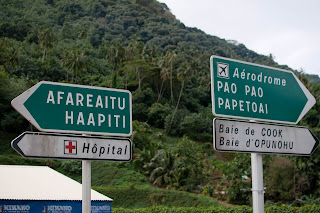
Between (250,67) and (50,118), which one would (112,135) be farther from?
(250,67)

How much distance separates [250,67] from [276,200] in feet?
102

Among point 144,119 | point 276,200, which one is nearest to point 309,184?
point 276,200

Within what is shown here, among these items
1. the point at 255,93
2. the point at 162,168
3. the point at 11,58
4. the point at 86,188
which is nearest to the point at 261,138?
the point at 255,93

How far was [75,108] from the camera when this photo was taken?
4422 mm

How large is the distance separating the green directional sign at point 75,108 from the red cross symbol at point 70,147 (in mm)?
117

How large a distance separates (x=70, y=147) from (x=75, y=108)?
39 centimetres

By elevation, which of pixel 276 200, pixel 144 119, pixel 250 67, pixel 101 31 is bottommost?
pixel 276 200

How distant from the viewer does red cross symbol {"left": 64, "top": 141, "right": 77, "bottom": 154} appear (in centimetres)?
429

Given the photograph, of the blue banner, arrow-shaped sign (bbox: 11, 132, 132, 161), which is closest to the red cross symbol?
arrow-shaped sign (bbox: 11, 132, 132, 161)

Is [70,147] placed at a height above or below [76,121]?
below

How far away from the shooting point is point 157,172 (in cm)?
3772

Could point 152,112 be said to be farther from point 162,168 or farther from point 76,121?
point 76,121

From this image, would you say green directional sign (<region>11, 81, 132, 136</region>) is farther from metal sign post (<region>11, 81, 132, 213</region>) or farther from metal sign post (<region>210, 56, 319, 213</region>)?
metal sign post (<region>210, 56, 319, 213</region>)

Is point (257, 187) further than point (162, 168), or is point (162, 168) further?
point (162, 168)
